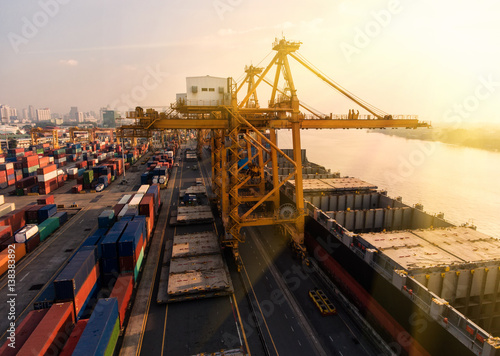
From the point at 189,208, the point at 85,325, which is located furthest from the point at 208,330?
the point at 189,208

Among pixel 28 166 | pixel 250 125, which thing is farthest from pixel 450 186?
pixel 28 166

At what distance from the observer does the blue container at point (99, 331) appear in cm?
1452

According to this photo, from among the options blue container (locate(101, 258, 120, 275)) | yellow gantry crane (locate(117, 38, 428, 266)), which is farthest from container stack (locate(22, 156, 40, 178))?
blue container (locate(101, 258, 120, 275))

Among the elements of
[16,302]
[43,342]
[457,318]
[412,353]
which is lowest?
[16,302]

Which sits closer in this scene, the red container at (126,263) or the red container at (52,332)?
the red container at (52,332)

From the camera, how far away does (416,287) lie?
628 inches

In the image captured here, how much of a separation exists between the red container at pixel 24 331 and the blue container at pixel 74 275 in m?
1.44

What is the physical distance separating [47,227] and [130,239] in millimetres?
19824

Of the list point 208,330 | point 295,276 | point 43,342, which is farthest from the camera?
point 295,276

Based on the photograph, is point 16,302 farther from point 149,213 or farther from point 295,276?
point 295,276

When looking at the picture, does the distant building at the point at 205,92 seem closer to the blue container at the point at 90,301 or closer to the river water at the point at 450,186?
the blue container at the point at 90,301

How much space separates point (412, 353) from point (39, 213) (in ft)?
154

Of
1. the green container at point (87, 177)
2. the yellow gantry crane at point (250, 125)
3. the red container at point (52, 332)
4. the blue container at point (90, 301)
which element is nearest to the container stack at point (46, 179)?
the green container at point (87, 177)

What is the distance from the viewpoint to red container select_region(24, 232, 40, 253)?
3266 centimetres
